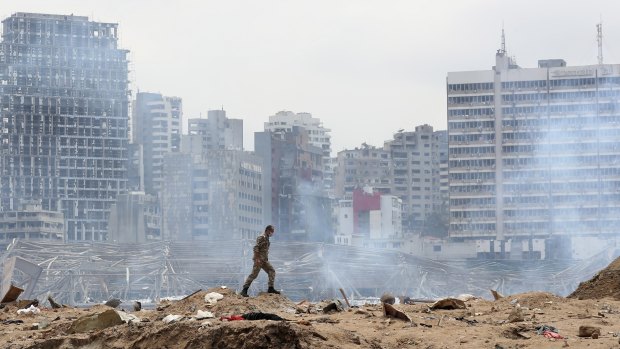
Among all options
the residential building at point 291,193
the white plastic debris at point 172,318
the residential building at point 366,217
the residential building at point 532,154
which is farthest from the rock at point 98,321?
the residential building at point 291,193

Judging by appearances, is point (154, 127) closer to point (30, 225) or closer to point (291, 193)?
Result: point (291, 193)

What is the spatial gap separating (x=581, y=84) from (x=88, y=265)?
5087 cm

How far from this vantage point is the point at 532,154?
128750mm

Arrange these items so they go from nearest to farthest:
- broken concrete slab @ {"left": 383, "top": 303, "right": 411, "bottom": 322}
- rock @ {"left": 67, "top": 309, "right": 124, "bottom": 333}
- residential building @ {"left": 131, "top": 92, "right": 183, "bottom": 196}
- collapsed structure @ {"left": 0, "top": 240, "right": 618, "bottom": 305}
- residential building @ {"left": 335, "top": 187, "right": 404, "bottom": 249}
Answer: broken concrete slab @ {"left": 383, "top": 303, "right": 411, "bottom": 322} < rock @ {"left": 67, "top": 309, "right": 124, "bottom": 333} < collapsed structure @ {"left": 0, "top": 240, "right": 618, "bottom": 305} < residential building @ {"left": 335, "top": 187, "right": 404, "bottom": 249} < residential building @ {"left": 131, "top": 92, "right": 183, "bottom": 196}

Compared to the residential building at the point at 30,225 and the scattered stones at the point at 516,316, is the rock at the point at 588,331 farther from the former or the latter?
the residential building at the point at 30,225

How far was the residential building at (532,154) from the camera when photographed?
127m

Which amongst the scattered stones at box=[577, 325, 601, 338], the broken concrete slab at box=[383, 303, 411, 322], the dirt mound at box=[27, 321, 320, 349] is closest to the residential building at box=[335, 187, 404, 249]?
the broken concrete slab at box=[383, 303, 411, 322]

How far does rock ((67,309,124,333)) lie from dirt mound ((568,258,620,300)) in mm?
9800

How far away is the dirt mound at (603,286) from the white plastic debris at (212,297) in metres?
7.42

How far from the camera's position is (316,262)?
103188 millimetres

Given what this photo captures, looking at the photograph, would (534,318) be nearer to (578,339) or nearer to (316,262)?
(578,339)

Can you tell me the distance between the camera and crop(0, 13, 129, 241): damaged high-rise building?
14562 cm

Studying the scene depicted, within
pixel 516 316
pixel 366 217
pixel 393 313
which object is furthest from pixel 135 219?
pixel 516 316

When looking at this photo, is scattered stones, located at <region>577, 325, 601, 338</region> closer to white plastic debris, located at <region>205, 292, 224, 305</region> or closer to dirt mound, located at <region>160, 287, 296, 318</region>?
dirt mound, located at <region>160, 287, 296, 318</region>
